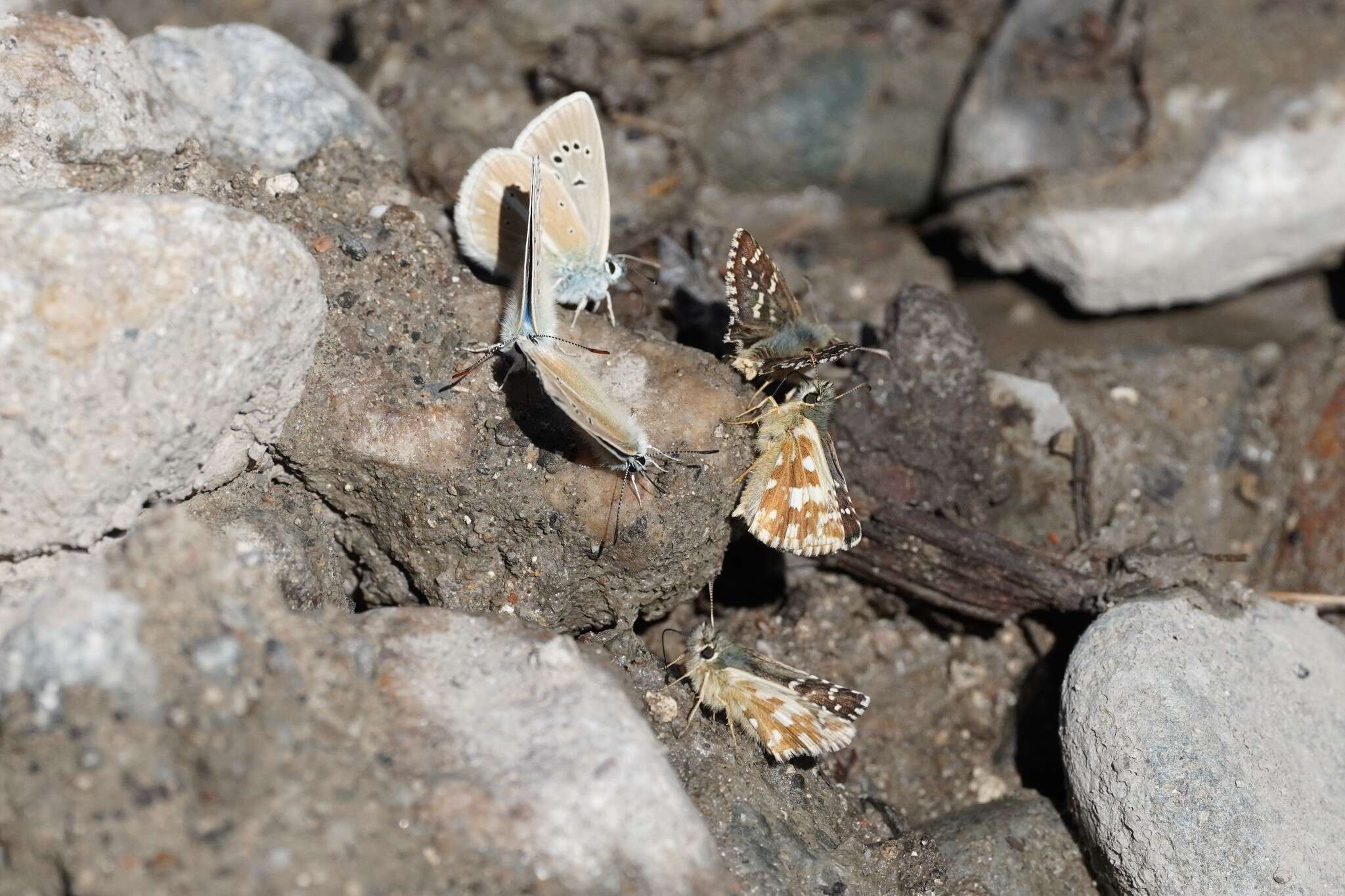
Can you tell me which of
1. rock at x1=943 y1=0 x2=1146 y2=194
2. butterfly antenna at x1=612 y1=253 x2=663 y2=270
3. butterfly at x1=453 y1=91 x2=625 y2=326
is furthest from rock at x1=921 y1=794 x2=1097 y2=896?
rock at x1=943 y1=0 x2=1146 y2=194

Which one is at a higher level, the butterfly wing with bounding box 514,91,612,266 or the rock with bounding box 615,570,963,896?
the butterfly wing with bounding box 514,91,612,266

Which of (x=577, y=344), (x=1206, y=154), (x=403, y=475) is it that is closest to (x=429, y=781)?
(x=403, y=475)

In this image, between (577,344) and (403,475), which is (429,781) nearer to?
(403,475)

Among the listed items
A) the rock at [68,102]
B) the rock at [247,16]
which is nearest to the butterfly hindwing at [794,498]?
the rock at [68,102]

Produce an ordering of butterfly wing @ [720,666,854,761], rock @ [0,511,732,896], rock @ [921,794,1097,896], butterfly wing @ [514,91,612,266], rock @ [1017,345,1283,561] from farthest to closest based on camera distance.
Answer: rock @ [1017,345,1283,561]
butterfly wing @ [514,91,612,266]
rock @ [921,794,1097,896]
butterfly wing @ [720,666,854,761]
rock @ [0,511,732,896]

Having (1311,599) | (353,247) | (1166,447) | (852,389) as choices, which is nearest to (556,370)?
(353,247)

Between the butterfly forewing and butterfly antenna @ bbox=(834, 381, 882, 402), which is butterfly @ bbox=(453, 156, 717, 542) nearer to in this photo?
the butterfly forewing

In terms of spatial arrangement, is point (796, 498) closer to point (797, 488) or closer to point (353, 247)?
point (797, 488)
